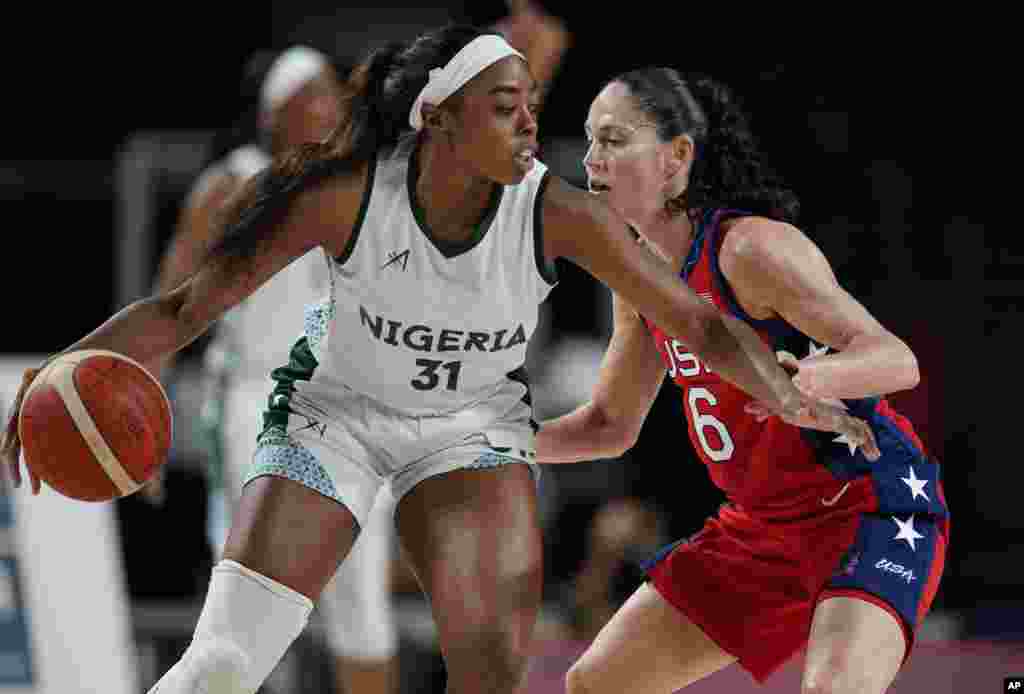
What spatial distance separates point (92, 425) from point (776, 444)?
4.44ft

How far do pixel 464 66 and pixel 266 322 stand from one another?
2197 mm

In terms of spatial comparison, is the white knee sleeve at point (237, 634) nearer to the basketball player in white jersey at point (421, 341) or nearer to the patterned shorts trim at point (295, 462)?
the basketball player in white jersey at point (421, 341)

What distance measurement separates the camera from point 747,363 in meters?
3.34

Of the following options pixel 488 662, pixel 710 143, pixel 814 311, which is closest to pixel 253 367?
pixel 710 143

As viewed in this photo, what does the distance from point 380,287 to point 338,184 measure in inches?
8.3

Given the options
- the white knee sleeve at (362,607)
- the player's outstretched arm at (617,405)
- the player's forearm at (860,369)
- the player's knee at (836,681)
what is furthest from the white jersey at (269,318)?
the player's knee at (836,681)

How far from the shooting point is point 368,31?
8.78 m

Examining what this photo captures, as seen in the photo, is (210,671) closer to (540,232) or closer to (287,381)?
(287,381)

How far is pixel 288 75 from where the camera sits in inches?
219

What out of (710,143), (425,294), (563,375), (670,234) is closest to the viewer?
(425,294)

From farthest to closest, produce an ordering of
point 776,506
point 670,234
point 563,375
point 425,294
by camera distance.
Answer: point 563,375, point 670,234, point 776,506, point 425,294

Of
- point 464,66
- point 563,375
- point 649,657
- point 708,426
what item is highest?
point 464,66

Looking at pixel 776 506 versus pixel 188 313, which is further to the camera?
pixel 776 506

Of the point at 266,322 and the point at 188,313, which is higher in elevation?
the point at 188,313
